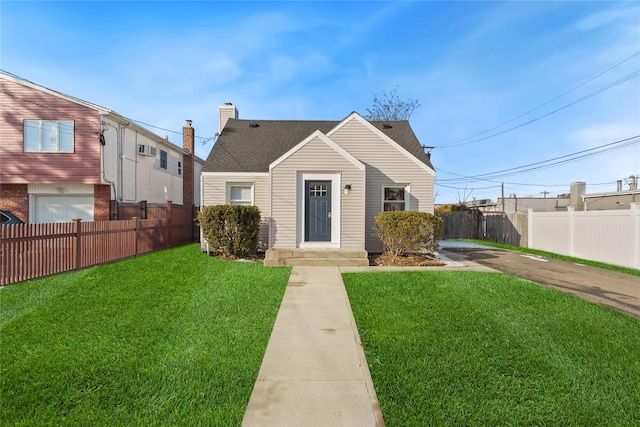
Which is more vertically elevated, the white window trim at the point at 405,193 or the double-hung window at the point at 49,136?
the double-hung window at the point at 49,136

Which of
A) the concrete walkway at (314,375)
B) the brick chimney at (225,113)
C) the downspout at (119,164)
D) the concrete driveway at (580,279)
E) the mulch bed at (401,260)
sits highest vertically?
the brick chimney at (225,113)

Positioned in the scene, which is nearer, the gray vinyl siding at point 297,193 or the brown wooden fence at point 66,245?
the brown wooden fence at point 66,245

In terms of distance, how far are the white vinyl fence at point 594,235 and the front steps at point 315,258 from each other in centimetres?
822

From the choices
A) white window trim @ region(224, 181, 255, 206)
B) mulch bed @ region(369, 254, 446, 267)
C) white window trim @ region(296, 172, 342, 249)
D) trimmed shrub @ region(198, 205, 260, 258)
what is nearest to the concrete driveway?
mulch bed @ region(369, 254, 446, 267)

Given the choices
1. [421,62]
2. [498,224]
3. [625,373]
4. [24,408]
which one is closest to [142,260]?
[24,408]

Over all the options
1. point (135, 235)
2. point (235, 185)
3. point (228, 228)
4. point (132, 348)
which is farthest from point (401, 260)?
point (135, 235)

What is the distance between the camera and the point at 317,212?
415 inches

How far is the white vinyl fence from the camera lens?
9578 mm

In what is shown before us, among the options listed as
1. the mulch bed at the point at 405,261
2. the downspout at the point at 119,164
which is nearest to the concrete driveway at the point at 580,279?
the mulch bed at the point at 405,261

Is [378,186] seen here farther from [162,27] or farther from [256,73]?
[162,27]

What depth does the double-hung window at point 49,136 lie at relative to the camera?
13898 millimetres

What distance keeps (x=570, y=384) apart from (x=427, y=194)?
898 centimetres

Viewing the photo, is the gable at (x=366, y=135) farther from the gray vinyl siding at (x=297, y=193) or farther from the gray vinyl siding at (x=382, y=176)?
the gray vinyl siding at (x=297, y=193)

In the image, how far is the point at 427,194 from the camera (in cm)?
1174
